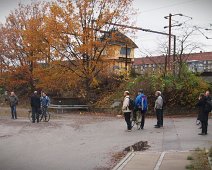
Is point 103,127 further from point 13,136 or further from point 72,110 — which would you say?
point 72,110

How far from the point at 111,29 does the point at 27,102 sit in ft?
46.4

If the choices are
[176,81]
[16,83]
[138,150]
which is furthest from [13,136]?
[16,83]

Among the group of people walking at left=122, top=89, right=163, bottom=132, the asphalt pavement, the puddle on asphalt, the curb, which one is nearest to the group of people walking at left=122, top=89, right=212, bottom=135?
the group of people walking at left=122, top=89, right=163, bottom=132

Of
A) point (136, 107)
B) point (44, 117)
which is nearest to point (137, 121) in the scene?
point (136, 107)

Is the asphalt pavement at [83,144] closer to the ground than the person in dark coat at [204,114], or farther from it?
closer to the ground

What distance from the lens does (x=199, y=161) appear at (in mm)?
8852

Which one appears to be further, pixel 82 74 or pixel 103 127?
pixel 82 74

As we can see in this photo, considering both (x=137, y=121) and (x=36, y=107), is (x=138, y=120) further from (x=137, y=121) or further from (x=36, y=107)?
(x=36, y=107)

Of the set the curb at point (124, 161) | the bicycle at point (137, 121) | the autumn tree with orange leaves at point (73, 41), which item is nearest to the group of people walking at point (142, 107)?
the bicycle at point (137, 121)

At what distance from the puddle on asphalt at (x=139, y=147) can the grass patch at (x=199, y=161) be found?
6.27 ft

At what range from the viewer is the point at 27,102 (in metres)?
37.8

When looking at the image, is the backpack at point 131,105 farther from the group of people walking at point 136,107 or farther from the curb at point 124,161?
the curb at point 124,161

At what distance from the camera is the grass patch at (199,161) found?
8.22 metres

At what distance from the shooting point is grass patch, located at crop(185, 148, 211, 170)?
27.0 ft
